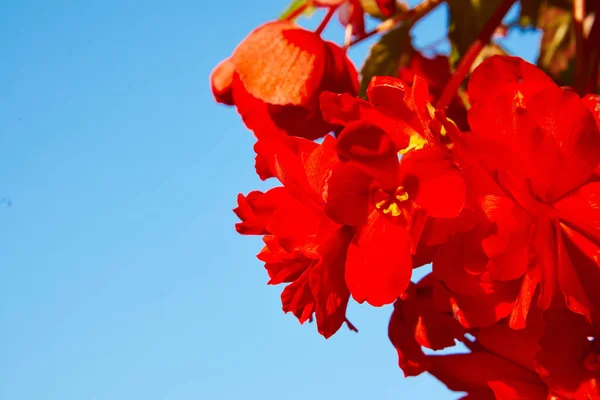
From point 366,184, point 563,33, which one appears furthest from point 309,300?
point 563,33

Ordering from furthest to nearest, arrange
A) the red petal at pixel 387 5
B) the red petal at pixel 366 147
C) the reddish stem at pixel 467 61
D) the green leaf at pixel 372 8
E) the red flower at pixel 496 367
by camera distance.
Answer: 1. the green leaf at pixel 372 8
2. the red petal at pixel 387 5
3. the reddish stem at pixel 467 61
4. the red flower at pixel 496 367
5. the red petal at pixel 366 147

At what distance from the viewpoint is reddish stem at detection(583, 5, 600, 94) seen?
637 mm

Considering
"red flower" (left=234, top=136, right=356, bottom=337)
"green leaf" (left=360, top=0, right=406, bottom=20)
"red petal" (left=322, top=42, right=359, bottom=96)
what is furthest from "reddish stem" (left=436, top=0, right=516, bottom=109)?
"green leaf" (left=360, top=0, right=406, bottom=20)

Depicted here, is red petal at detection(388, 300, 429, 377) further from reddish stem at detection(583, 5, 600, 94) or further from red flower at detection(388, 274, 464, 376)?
reddish stem at detection(583, 5, 600, 94)

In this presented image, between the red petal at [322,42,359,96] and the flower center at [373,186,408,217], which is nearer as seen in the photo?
the flower center at [373,186,408,217]

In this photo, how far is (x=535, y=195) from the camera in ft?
1.34

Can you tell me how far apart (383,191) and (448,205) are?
0.04 m

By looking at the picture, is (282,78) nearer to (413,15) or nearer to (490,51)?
(413,15)

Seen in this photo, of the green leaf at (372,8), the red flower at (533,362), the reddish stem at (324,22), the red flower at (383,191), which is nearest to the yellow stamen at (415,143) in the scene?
the red flower at (383,191)

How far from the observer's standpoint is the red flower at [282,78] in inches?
22.5

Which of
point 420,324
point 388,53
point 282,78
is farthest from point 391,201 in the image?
point 388,53

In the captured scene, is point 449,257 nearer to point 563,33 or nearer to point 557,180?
point 557,180

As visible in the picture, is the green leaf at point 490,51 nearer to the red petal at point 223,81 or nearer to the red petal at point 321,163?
the red petal at point 223,81

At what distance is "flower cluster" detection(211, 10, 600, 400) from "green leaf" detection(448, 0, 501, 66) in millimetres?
428
